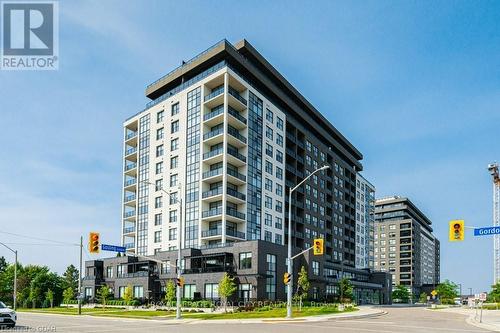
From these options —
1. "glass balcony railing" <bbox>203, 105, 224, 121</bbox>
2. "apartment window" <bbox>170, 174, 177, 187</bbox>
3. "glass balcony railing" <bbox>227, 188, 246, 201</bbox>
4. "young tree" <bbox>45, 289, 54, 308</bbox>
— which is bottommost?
"young tree" <bbox>45, 289, 54, 308</bbox>

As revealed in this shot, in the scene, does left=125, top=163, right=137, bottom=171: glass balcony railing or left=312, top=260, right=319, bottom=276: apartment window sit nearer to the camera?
left=312, top=260, right=319, bottom=276: apartment window

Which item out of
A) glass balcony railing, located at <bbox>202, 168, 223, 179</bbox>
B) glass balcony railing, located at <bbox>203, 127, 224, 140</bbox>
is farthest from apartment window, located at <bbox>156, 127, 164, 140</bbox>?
glass balcony railing, located at <bbox>202, 168, 223, 179</bbox>

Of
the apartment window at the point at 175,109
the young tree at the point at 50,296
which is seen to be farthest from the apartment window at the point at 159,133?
the young tree at the point at 50,296

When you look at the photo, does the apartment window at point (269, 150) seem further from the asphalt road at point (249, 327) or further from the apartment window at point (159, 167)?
the asphalt road at point (249, 327)

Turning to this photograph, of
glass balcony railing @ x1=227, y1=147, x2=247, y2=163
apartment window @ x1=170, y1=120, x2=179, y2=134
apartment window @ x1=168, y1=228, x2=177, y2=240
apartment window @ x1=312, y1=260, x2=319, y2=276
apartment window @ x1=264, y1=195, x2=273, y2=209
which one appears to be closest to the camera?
Result: glass balcony railing @ x1=227, y1=147, x2=247, y2=163

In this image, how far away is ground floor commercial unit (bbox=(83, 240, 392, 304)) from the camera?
2317 inches

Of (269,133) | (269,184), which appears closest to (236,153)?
(269,184)

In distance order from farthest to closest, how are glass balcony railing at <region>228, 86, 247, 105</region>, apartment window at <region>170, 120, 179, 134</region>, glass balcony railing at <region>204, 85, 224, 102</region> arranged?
1. apartment window at <region>170, 120, 179, 134</region>
2. glass balcony railing at <region>228, 86, 247, 105</region>
3. glass balcony railing at <region>204, 85, 224, 102</region>

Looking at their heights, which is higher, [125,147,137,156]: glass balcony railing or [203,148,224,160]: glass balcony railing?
[125,147,137,156]: glass balcony railing

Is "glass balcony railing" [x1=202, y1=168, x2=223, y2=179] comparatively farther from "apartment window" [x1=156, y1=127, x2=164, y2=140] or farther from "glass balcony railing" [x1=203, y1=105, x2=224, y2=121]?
"apartment window" [x1=156, y1=127, x2=164, y2=140]

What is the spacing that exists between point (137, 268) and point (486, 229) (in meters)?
55.4

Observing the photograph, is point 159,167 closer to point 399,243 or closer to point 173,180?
point 173,180

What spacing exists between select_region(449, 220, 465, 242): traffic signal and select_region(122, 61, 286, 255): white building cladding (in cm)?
4009

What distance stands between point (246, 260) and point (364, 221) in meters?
75.7
